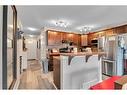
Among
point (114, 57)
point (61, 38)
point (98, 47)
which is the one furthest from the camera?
point (61, 38)

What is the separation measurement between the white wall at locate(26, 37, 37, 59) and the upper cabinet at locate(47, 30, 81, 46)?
4.65 meters

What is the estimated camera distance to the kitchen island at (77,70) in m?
2.94

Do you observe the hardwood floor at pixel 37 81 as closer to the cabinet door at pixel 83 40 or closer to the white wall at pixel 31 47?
the cabinet door at pixel 83 40

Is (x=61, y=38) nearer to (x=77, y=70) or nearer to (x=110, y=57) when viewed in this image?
(x=110, y=57)

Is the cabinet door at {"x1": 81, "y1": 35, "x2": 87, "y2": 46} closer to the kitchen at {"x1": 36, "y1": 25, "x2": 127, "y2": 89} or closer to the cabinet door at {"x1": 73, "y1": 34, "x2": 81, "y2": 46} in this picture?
the kitchen at {"x1": 36, "y1": 25, "x2": 127, "y2": 89}

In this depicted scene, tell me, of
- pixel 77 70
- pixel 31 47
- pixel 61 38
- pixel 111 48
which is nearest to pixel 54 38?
pixel 61 38

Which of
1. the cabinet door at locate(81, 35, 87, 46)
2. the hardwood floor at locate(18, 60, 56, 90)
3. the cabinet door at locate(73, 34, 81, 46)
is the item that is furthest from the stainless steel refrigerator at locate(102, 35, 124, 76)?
the cabinet door at locate(81, 35, 87, 46)

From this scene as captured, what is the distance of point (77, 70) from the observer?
3.14 m

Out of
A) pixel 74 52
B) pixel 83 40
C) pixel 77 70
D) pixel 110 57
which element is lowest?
pixel 77 70

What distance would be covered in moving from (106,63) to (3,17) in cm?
408

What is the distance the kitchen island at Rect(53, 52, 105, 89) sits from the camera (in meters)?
2.94

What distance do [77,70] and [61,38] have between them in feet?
13.9

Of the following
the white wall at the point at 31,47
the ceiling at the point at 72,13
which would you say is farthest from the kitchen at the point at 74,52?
the white wall at the point at 31,47

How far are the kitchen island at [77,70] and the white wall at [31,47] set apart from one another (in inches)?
340
